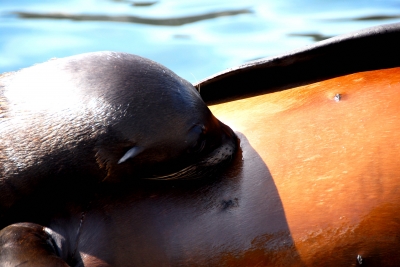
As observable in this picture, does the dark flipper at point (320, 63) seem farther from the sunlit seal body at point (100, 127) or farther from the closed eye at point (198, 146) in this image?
the closed eye at point (198, 146)

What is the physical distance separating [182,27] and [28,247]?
5106mm

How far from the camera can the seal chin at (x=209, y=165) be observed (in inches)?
Result: 122

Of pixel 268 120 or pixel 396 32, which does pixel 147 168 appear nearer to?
pixel 268 120

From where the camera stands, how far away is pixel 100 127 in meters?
3.00

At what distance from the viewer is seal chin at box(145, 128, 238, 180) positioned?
3.10m

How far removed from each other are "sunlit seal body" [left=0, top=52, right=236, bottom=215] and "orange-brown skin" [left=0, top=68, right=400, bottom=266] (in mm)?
112

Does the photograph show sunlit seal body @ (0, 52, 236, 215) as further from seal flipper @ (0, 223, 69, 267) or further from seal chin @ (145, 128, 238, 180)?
seal flipper @ (0, 223, 69, 267)

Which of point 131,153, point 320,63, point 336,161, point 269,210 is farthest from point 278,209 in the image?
point 320,63

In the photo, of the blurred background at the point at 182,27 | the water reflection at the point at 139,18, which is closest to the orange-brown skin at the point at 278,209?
the blurred background at the point at 182,27

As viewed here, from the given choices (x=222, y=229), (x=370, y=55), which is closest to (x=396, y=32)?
(x=370, y=55)

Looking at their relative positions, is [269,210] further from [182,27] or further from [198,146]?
[182,27]

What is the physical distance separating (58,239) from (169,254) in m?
0.43

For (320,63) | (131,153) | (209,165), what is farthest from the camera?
(320,63)

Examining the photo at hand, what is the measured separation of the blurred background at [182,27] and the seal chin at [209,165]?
11.5 ft
